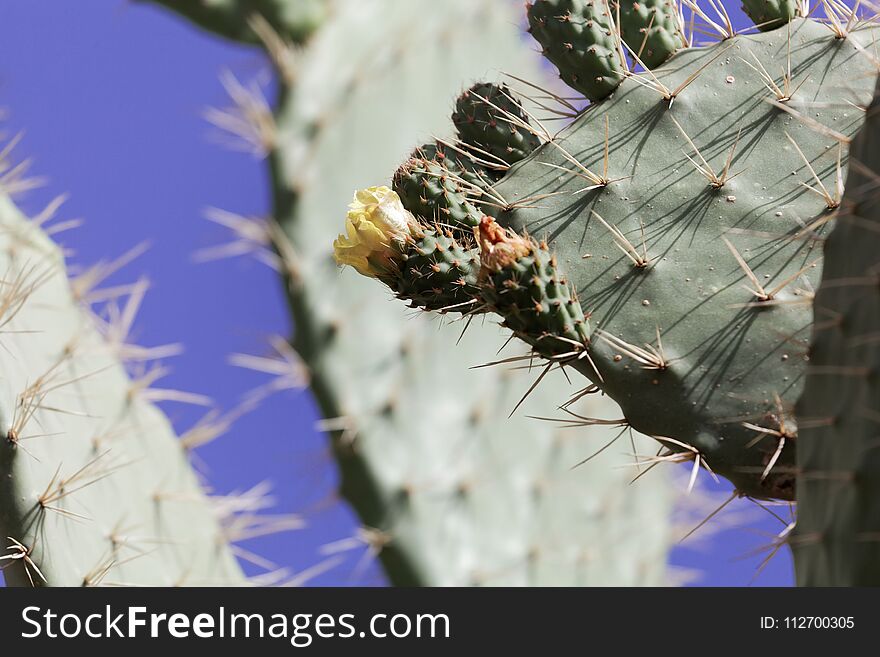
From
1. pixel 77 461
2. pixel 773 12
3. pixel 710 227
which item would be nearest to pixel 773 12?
pixel 773 12

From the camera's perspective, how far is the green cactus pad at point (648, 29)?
97 cm

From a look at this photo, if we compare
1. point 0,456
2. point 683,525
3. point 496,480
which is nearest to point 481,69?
point 496,480

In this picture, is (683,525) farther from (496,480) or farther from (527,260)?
(527,260)

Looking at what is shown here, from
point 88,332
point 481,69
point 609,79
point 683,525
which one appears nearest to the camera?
point 609,79

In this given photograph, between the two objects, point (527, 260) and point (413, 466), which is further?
point (413, 466)

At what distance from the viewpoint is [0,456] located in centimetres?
97

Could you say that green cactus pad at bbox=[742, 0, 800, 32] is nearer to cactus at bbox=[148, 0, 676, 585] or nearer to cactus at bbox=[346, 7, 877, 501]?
cactus at bbox=[346, 7, 877, 501]

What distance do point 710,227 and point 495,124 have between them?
7.8 inches

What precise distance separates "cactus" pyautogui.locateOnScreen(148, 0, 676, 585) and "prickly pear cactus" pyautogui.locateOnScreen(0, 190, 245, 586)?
1.45 feet

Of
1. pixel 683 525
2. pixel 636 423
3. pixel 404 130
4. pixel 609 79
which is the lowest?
pixel 683 525

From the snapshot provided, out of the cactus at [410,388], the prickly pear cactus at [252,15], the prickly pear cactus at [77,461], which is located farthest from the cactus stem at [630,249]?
the prickly pear cactus at [252,15]

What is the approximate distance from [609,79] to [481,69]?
134 cm

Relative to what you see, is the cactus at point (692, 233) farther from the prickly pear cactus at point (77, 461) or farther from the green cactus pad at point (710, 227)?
the prickly pear cactus at point (77, 461)

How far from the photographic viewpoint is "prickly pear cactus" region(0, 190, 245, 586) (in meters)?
0.98
